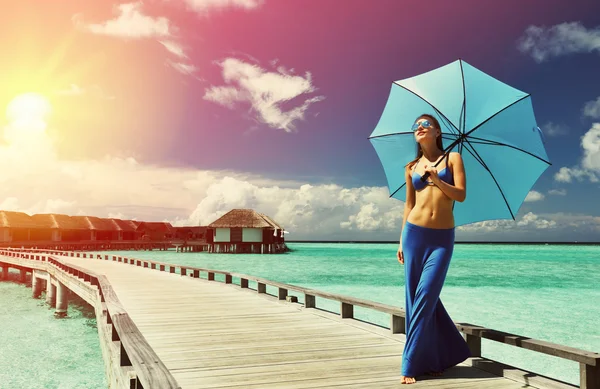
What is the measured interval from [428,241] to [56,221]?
208 feet

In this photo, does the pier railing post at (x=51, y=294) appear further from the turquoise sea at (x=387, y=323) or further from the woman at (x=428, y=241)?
the woman at (x=428, y=241)

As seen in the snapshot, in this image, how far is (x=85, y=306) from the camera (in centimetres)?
1883

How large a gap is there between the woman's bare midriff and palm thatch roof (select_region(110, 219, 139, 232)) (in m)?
70.2

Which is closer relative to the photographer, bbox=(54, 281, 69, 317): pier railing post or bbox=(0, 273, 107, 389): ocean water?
bbox=(0, 273, 107, 389): ocean water

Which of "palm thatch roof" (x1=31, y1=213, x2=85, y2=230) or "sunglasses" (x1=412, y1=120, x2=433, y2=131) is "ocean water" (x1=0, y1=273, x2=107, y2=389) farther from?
"palm thatch roof" (x1=31, y1=213, x2=85, y2=230)

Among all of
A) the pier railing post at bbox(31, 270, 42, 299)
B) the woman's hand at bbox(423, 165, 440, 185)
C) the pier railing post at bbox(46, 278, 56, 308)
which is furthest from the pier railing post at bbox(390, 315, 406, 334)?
the pier railing post at bbox(31, 270, 42, 299)

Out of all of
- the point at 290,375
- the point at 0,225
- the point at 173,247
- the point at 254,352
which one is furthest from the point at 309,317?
the point at 173,247

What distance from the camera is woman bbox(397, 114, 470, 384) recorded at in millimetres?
3641

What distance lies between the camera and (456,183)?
11.9 ft

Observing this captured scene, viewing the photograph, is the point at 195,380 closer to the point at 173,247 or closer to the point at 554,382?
the point at 554,382

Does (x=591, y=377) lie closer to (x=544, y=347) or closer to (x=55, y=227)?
A: (x=544, y=347)

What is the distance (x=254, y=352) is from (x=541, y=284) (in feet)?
106

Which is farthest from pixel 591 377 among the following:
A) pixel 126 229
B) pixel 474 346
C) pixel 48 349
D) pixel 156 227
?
pixel 156 227

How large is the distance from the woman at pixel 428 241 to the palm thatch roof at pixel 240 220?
52907 millimetres
